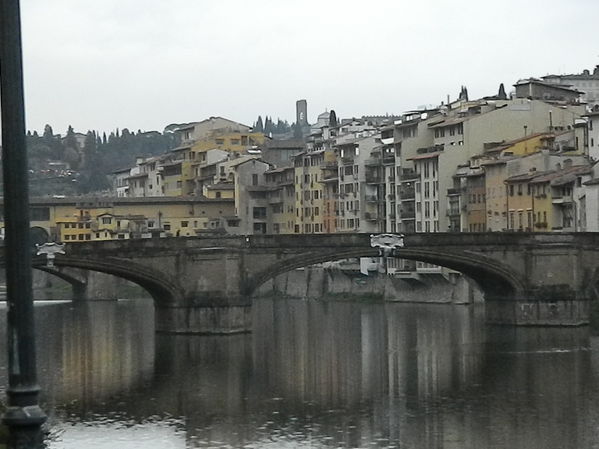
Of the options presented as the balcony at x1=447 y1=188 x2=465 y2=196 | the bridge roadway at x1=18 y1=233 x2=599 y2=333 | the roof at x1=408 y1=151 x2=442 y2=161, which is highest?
the roof at x1=408 y1=151 x2=442 y2=161

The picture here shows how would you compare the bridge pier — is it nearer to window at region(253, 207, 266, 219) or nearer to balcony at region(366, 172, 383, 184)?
balcony at region(366, 172, 383, 184)

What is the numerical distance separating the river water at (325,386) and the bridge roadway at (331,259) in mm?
1810

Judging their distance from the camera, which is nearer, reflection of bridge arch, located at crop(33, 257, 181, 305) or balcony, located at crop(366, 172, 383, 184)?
reflection of bridge arch, located at crop(33, 257, 181, 305)

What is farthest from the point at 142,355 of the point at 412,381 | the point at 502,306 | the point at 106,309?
the point at 106,309

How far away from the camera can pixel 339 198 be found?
354 feet

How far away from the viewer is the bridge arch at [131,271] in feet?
203

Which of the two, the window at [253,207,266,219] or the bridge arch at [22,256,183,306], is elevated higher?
the window at [253,207,266,219]

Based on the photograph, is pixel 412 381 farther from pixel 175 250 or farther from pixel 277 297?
pixel 277 297

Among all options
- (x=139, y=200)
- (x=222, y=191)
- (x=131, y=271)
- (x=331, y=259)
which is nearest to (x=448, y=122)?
(x=222, y=191)

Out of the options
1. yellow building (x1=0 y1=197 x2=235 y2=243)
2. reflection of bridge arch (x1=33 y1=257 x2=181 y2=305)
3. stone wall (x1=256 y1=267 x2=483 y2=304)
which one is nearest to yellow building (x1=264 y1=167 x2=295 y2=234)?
yellow building (x1=0 y1=197 x2=235 y2=243)

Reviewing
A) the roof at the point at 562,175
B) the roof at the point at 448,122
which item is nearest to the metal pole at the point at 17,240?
the roof at the point at 562,175

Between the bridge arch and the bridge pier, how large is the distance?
15.5m

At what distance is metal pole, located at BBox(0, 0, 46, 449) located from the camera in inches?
234

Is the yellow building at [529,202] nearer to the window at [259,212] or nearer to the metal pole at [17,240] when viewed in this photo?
the window at [259,212]
